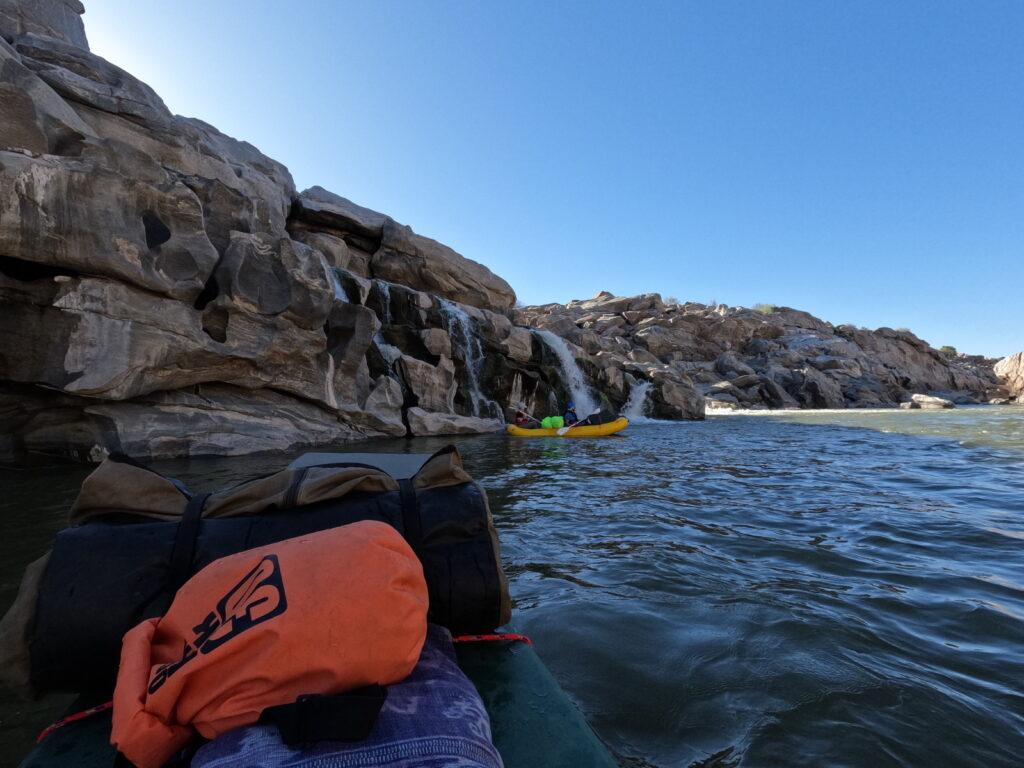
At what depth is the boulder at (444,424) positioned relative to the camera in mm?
16266

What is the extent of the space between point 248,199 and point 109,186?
4247 millimetres

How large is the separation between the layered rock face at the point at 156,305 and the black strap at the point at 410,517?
10418 millimetres

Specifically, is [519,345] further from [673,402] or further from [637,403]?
[673,402]

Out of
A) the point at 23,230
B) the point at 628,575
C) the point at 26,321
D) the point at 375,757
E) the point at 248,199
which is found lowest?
the point at 628,575

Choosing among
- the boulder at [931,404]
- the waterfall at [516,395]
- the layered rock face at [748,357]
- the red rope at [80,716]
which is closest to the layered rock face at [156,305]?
the waterfall at [516,395]

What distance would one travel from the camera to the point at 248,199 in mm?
13703

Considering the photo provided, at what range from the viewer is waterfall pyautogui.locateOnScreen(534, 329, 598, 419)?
77.7ft

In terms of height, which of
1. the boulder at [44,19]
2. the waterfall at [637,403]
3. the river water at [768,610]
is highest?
the boulder at [44,19]

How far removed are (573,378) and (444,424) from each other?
8900 millimetres

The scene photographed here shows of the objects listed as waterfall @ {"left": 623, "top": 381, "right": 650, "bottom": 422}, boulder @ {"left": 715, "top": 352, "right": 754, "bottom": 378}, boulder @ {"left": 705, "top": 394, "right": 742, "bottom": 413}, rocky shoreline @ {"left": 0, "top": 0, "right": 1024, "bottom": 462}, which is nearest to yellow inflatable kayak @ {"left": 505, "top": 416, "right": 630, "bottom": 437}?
rocky shoreline @ {"left": 0, "top": 0, "right": 1024, "bottom": 462}

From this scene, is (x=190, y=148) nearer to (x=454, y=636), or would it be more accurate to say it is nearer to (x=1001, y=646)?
(x=454, y=636)

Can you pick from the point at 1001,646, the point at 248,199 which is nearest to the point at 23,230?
the point at 248,199

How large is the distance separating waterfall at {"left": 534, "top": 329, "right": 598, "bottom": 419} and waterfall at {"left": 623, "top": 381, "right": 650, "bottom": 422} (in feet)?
9.80

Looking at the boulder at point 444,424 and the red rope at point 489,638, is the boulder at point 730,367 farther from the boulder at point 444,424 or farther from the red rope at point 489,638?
the red rope at point 489,638
